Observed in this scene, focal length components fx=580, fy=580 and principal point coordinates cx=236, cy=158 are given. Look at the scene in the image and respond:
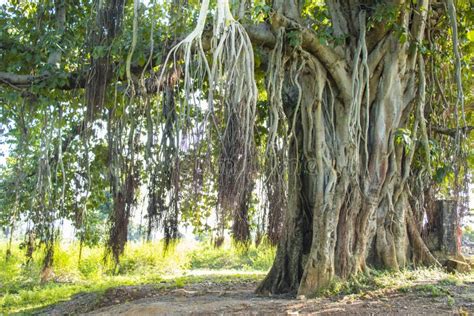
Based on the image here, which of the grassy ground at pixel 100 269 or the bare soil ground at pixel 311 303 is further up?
the bare soil ground at pixel 311 303

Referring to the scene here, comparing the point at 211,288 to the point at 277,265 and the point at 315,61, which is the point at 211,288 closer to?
the point at 277,265

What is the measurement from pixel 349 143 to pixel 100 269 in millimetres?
8123

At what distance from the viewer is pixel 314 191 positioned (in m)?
5.90

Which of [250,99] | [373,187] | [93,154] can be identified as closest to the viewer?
[250,99]

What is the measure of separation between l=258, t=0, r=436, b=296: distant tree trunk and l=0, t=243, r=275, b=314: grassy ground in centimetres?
303

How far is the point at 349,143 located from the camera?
229 inches

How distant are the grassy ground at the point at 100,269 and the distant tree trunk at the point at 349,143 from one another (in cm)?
303

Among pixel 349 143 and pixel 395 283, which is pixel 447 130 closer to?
pixel 349 143

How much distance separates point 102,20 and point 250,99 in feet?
5.76

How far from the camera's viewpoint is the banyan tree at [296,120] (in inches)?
202

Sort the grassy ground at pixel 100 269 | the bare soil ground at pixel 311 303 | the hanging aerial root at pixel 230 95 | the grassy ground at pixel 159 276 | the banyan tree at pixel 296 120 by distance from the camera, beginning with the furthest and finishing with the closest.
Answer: the grassy ground at pixel 100 269
the grassy ground at pixel 159 276
the banyan tree at pixel 296 120
the bare soil ground at pixel 311 303
the hanging aerial root at pixel 230 95

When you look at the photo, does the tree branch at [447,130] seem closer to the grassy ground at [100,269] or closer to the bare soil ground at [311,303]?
the bare soil ground at [311,303]

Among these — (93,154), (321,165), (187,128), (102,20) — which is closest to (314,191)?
(321,165)

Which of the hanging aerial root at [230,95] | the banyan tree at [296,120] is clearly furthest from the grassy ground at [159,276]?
the hanging aerial root at [230,95]
